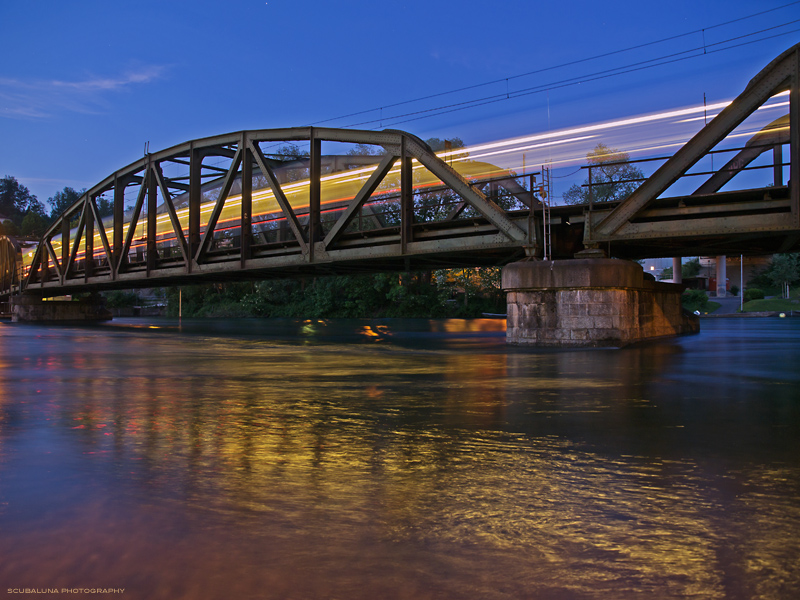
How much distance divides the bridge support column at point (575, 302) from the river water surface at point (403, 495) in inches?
367

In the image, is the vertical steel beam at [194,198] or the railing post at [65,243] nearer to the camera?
the vertical steel beam at [194,198]

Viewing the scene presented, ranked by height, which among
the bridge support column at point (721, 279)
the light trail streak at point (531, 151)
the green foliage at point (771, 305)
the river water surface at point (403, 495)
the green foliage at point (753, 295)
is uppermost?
the light trail streak at point (531, 151)

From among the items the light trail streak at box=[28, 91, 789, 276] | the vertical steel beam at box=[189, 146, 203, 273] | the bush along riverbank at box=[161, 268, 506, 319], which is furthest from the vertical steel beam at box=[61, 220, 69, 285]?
the vertical steel beam at box=[189, 146, 203, 273]

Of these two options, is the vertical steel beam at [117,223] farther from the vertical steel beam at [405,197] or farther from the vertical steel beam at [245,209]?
the vertical steel beam at [405,197]

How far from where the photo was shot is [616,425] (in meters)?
6.38

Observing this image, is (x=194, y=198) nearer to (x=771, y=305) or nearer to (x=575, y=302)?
(x=575, y=302)

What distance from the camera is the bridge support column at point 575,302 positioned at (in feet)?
59.4

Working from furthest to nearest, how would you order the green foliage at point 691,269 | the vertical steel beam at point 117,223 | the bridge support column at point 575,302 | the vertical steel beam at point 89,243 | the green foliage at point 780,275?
→ the green foliage at point 691,269 → the green foliage at point 780,275 → the vertical steel beam at point 89,243 → the vertical steel beam at point 117,223 → the bridge support column at point 575,302

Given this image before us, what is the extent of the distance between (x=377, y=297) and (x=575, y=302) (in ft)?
145

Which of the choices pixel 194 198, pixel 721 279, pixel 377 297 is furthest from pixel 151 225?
pixel 721 279

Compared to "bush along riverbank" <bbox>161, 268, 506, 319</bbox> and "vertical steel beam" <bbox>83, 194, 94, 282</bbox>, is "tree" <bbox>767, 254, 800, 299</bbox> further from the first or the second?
"vertical steel beam" <bbox>83, 194, 94, 282</bbox>

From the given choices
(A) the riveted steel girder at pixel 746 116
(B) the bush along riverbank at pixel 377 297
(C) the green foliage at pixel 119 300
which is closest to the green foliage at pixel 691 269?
(B) the bush along riverbank at pixel 377 297

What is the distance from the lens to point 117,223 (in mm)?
42375

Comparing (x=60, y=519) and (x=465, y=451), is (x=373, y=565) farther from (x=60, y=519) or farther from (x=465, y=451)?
(x=465, y=451)
